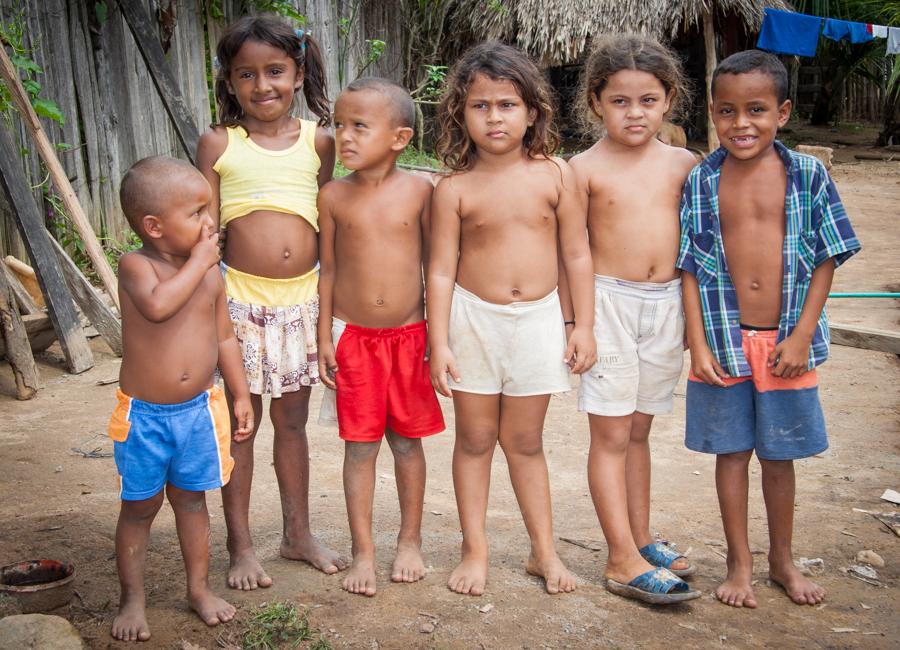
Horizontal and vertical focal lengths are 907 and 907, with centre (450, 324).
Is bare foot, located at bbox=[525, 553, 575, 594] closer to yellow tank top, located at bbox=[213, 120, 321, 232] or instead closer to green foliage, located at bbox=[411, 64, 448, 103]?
yellow tank top, located at bbox=[213, 120, 321, 232]

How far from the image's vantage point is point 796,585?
2697 millimetres

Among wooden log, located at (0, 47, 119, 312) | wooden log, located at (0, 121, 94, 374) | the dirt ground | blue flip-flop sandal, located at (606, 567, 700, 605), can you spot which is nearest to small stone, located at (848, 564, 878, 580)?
the dirt ground

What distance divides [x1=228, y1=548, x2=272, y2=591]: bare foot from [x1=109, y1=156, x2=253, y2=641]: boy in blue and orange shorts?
21cm

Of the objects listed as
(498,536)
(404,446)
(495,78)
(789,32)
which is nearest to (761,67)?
(495,78)

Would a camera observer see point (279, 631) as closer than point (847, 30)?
Yes

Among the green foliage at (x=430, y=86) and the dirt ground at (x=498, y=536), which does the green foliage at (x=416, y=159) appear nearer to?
the green foliage at (x=430, y=86)

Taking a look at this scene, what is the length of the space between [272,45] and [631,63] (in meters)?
1.06

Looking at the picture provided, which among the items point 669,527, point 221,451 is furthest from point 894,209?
point 221,451

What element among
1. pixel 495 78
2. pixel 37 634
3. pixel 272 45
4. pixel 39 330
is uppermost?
pixel 272 45

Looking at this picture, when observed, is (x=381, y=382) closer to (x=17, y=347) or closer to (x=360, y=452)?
(x=360, y=452)

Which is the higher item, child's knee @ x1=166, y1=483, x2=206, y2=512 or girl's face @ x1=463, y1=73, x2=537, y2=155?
girl's face @ x1=463, y1=73, x2=537, y2=155

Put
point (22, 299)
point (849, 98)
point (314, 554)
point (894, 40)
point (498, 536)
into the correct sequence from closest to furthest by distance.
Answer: point (314, 554) → point (498, 536) → point (22, 299) → point (894, 40) → point (849, 98)

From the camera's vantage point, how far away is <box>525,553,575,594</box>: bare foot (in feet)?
8.81

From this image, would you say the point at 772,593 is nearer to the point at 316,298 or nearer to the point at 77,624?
the point at 316,298
